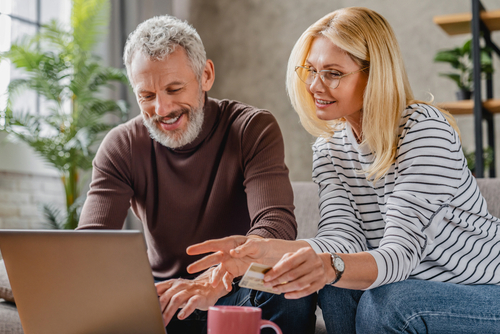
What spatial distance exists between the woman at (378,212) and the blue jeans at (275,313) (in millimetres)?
53

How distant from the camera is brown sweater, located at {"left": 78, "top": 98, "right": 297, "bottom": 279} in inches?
57.7

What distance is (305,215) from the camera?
1773 millimetres

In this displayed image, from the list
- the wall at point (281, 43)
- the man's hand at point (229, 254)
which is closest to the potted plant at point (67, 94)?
the wall at point (281, 43)

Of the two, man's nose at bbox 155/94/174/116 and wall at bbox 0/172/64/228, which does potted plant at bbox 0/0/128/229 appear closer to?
wall at bbox 0/172/64/228

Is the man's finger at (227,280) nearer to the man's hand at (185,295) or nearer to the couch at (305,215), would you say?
the man's hand at (185,295)

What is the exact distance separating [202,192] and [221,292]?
0.47 metres

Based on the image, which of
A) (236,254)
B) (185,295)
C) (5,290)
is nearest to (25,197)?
(5,290)

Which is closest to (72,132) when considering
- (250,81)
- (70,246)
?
(250,81)

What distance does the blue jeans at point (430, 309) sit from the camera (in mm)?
1016

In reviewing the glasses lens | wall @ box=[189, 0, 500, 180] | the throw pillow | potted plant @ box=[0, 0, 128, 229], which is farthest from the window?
the glasses lens

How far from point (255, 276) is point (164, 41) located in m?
0.89

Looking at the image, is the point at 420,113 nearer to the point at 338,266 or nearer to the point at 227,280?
the point at 338,266

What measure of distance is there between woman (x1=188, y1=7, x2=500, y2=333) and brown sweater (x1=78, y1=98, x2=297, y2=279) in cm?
16

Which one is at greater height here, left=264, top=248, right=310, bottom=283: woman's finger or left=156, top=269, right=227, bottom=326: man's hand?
left=264, top=248, right=310, bottom=283: woman's finger
